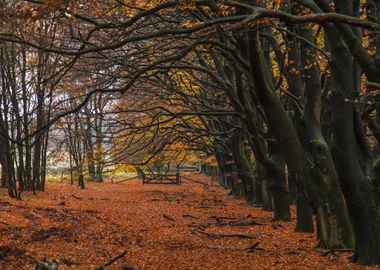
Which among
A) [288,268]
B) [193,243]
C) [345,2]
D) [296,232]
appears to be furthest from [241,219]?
[345,2]

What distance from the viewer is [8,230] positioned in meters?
10.9

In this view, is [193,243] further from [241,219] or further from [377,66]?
[377,66]

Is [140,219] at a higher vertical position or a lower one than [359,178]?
lower

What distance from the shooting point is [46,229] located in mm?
11734

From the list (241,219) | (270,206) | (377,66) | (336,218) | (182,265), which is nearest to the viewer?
(377,66)

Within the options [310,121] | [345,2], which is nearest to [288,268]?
[310,121]

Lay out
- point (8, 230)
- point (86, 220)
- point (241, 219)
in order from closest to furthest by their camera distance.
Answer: point (8, 230), point (86, 220), point (241, 219)

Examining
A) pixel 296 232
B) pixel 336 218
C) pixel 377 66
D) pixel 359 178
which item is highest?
pixel 377 66

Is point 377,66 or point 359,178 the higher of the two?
point 377,66

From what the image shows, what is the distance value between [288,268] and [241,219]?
7541mm

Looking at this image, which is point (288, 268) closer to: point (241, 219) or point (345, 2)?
point (345, 2)

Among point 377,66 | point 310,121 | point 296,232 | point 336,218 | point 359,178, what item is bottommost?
point 296,232

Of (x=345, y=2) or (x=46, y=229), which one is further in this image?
(x=46, y=229)

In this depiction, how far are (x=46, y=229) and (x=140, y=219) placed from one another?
4.75 metres
